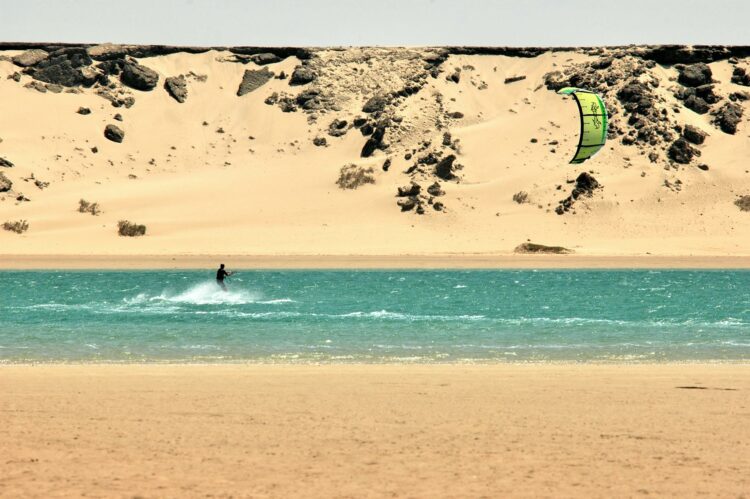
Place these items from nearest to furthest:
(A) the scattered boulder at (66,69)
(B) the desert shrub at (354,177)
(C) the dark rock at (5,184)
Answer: (C) the dark rock at (5,184)
(B) the desert shrub at (354,177)
(A) the scattered boulder at (66,69)

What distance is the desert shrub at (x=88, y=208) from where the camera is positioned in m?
61.4

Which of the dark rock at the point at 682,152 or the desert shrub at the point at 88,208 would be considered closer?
the desert shrub at the point at 88,208

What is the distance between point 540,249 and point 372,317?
91.4ft

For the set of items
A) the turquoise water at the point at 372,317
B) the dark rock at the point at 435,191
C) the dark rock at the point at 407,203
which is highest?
the dark rock at the point at 435,191

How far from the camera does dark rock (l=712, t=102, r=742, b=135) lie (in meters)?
72.1

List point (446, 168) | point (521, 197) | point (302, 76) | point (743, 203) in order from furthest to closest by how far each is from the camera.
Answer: point (302, 76)
point (446, 168)
point (521, 197)
point (743, 203)

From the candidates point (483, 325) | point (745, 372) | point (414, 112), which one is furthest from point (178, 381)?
point (414, 112)

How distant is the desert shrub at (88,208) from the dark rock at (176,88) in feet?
77.3

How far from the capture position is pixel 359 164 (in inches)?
2815

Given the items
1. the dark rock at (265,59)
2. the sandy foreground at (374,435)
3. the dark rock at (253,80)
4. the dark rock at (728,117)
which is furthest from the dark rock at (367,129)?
the sandy foreground at (374,435)

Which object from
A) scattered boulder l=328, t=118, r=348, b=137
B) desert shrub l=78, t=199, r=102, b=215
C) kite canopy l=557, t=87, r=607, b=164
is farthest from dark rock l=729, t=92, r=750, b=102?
kite canopy l=557, t=87, r=607, b=164

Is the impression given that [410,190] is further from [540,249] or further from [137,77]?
[137,77]

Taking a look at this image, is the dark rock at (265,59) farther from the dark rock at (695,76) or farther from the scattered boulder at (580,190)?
the scattered boulder at (580,190)

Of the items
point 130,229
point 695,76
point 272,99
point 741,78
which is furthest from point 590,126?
point 272,99
